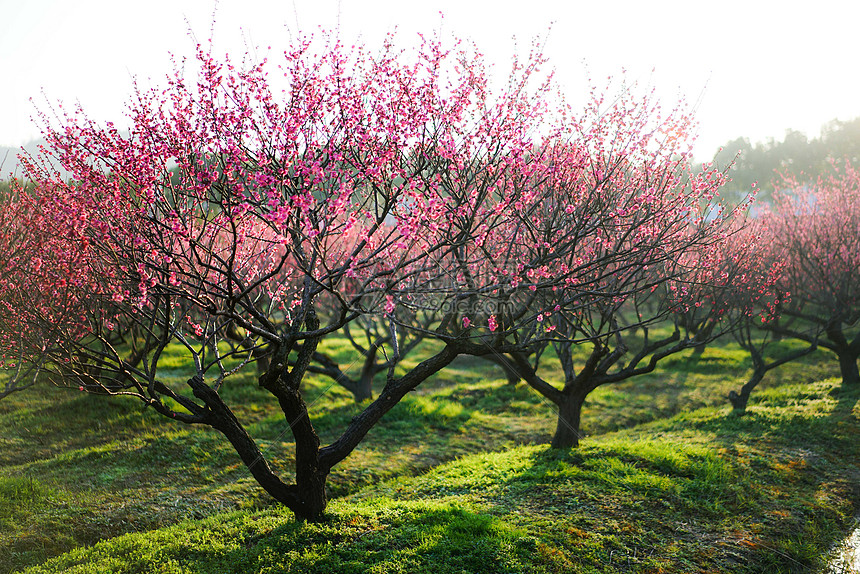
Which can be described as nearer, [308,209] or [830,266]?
[308,209]

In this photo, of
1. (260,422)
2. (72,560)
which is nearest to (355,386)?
(260,422)

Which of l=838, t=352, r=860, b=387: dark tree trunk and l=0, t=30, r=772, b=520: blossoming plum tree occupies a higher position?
l=0, t=30, r=772, b=520: blossoming plum tree

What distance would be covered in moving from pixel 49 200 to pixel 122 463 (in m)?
7.26

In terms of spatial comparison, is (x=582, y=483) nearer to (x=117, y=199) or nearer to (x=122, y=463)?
(x=117, y=199)

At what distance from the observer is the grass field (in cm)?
822

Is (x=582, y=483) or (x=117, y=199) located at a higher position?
(x=117, y=199)

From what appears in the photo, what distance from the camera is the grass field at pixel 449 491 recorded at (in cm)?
822

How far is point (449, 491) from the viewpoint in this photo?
36.9 feet

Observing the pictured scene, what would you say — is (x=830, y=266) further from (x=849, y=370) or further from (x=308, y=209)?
(x=308, y=209)

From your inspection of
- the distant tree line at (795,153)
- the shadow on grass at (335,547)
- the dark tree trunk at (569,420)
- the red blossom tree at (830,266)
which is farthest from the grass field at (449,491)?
the distant tree line at (795,153)

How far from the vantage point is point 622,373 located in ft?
42.3

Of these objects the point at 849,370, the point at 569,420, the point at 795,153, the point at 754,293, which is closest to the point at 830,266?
the point at 849,370

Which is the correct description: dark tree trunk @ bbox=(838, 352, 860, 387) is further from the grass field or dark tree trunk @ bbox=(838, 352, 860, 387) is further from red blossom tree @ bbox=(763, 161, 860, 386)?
the grass field

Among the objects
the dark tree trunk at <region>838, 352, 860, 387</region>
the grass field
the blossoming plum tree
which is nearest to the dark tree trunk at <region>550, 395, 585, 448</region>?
the grass field
